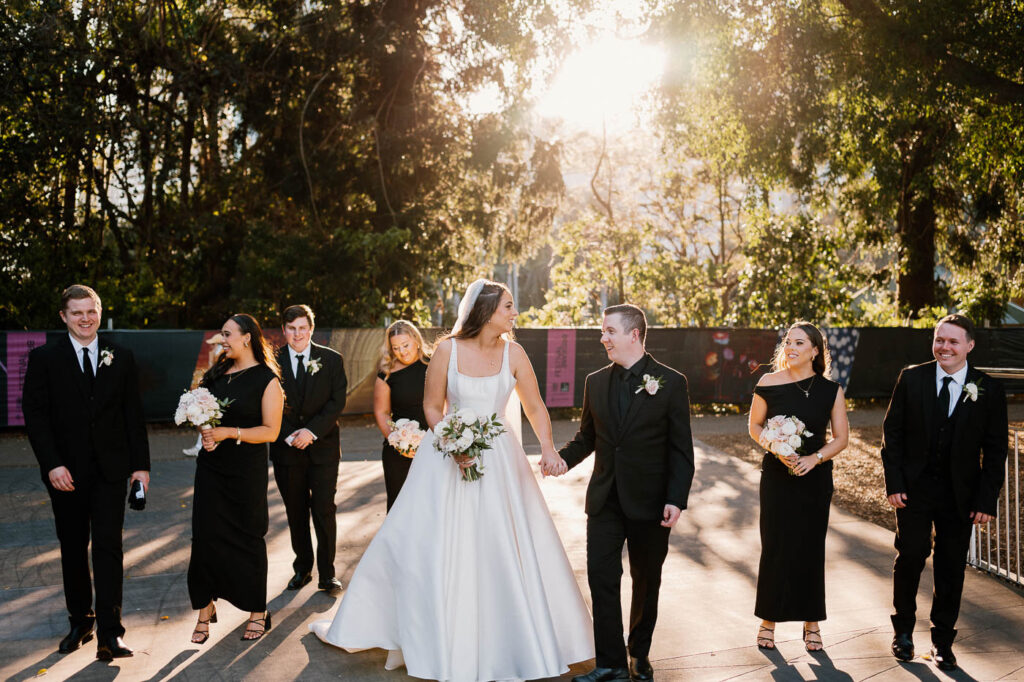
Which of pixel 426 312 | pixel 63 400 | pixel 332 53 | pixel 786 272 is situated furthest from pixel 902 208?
pixel 63 400

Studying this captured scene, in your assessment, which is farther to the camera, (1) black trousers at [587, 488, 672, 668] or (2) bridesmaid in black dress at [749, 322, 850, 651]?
(2) bridesmaid in black dress at [749, 322, 850, 651]

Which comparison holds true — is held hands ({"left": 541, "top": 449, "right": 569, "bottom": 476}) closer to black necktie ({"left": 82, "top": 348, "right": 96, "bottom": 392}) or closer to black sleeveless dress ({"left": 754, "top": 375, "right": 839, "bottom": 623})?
black sleeveless dress ({"left": 754, "top": 375, "right": 839, "bottom": 623})

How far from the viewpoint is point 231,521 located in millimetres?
5703

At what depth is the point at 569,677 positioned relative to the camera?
5152mm

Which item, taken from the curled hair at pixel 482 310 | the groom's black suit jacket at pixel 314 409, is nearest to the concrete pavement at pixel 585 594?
the groom's black suit jacket at pixel 314 409

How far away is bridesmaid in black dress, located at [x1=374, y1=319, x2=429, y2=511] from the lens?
23.2ft

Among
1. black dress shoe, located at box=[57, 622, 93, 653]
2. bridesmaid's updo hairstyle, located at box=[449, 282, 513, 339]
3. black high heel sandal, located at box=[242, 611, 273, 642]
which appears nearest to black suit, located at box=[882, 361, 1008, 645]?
bridesmaid's updo hairstyle, located at box=[449, 282, 513, 339]

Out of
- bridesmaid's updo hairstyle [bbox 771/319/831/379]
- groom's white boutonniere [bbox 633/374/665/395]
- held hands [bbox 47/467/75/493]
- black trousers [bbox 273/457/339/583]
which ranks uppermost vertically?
bridesmaid's updo hairstyle [bbox 771/319/831/379]

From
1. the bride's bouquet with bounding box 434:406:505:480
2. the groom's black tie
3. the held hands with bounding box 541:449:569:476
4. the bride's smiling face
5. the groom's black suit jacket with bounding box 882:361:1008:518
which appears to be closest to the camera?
the bride's bouquet with bounding box 434:406:505:480

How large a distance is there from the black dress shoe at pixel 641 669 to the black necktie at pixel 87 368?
370cm

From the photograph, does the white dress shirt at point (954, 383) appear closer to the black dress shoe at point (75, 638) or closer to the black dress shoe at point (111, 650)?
the black dress shoe at point (111, 650)

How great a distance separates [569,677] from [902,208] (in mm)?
19556

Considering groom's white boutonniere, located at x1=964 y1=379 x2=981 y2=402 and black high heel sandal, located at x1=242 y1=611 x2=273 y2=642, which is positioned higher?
groom's white boutonniere, located at x1=964 y1=379 x2=981 y2=402

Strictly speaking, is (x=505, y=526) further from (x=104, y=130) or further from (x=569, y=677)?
(x=104, y=130)
